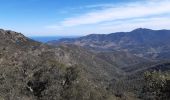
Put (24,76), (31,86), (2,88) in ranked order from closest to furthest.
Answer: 1. (2,88)
2. (31,86)
3. (24,76)

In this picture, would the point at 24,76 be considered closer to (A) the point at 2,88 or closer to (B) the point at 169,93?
(A) the point at 2,88

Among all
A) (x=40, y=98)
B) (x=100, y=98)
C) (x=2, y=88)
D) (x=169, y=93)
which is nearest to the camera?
(x=169, y=93)

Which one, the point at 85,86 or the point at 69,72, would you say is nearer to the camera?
the point at 85,86

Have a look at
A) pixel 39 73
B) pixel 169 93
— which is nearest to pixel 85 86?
pixel 39 73

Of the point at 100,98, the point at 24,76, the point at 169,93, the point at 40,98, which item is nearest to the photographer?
the point at 169,93

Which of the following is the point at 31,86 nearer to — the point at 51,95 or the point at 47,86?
the point at 47,86

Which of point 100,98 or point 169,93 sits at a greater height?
point 169,93

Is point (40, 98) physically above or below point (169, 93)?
below

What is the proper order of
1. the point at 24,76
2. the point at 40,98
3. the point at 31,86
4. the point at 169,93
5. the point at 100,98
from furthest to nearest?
the point at 24,76, the point at 31,86, the point at 100,98, the point at 40,98, the point at 169,93

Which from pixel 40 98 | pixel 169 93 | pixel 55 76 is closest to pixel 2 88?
pixel 40 98
